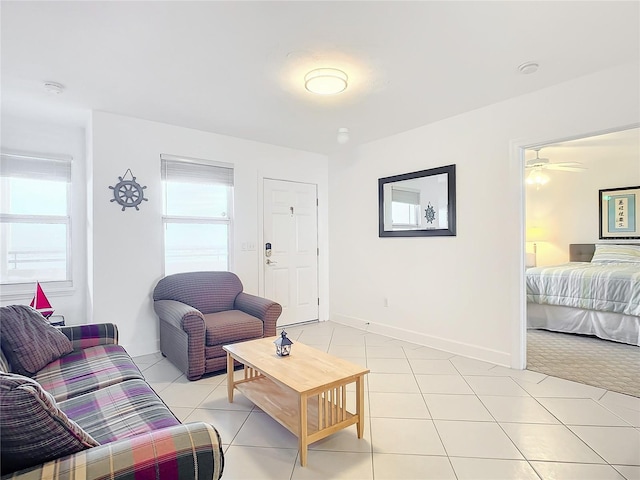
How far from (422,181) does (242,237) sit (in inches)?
87.1

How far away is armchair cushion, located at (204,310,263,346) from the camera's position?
2.98m

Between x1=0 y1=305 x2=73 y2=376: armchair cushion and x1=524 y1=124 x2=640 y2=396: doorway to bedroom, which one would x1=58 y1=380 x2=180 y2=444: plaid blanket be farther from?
x1=524 y1=124 x2=640 y2=396: doorway to bedroom

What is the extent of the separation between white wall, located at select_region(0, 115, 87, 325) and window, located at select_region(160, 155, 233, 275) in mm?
936

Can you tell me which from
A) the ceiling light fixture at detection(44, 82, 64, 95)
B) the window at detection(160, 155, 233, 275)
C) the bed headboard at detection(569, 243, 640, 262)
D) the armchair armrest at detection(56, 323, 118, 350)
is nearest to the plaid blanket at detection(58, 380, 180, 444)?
the armchair armrest at detection(56, 323, 118, 350)

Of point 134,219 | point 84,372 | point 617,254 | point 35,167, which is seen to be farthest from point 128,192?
point 617,254

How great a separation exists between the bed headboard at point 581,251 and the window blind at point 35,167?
7.42m

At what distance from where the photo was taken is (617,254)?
5.10 metres

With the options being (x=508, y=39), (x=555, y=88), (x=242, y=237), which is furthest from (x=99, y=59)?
(x=555, y=88)

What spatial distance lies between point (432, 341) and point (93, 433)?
3.20 metres

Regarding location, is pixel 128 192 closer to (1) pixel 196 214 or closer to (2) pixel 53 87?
(1) pixel 196 214

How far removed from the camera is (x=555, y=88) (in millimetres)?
2807

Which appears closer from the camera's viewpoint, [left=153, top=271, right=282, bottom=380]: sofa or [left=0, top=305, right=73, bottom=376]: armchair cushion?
[left=0, top=305, right=73, bottom=376]: armchair cushion

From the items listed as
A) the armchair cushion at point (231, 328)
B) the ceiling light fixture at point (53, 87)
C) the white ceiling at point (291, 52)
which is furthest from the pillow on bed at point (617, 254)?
the ceiling light fixture at point (53, 87)

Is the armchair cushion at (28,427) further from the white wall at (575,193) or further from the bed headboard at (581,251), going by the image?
the bed headboard at (581,251)
